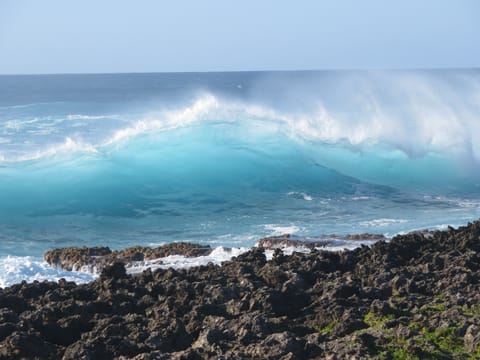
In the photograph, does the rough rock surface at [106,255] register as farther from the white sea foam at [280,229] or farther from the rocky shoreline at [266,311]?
the white sea foam at [280,229]

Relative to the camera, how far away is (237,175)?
3334 cm

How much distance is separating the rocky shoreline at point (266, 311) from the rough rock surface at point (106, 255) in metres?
3.88

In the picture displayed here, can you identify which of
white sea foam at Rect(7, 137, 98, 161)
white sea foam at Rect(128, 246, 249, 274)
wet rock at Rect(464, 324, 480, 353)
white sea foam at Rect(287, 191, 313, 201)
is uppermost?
white sea foam at Rect(7, 137, 98, 161)

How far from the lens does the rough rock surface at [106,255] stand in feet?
58.5

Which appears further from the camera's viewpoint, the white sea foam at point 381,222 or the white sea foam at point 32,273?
the white sea foam at point 381,222

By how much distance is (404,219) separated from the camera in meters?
24.2

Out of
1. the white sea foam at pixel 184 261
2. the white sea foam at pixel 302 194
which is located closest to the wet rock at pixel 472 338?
the white sea foam at pixel 184 261

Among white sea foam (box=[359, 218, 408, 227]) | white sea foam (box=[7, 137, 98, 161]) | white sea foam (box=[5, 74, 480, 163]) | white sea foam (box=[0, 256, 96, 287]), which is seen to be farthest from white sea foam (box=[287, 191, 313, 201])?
white sea foam (box=[0, 256, 96, 287])

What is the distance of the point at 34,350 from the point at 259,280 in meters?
4.54

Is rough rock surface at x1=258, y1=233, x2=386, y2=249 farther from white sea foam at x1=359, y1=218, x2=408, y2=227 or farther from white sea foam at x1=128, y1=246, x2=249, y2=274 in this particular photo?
white sea foam at x1=359, y1=218, x2=408, y2=227

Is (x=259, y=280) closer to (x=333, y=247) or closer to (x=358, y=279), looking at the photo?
(x=358, y=279)

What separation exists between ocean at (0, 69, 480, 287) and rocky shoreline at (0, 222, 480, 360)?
173 inches

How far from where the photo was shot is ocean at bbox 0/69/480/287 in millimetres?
23281

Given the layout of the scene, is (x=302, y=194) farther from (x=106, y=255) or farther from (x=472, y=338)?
(x=472, y=338)
